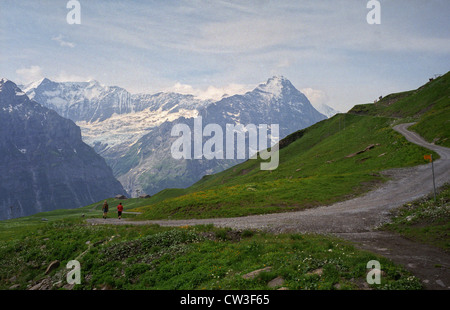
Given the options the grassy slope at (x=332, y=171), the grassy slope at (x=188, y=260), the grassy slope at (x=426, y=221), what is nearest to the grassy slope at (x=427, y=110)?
the grassy slope at (x=332, y=171)

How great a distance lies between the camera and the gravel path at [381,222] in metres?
16.5

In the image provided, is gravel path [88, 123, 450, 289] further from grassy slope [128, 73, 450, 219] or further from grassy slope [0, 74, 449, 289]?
grassy slope [128, 73, 450, 219]

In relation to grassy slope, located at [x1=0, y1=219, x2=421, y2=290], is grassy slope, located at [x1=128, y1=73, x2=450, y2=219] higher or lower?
higher

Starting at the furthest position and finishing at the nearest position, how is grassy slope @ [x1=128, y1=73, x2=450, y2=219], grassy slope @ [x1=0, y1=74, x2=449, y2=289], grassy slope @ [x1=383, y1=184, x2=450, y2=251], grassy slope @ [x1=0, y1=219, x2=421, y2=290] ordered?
1. grassy slope @ [x1=128, y1=73, x2=450, y2=219]
2. grassy slope @ [x1=383, y1=184, x2=450, y2=251]
3. grassy slope @ [x1=0, y1=74, x2=449, y2=289]
4. grassy slope @ [x1=0, y1=219, x2=421, y2=290]

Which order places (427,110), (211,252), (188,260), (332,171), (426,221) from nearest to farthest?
(188,260)
(211,252)
(426,221)
(332,171)
(427,110)

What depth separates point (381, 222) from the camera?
89.9ft

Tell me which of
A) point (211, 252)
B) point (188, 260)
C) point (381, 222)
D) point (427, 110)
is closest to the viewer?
point (188, 260)

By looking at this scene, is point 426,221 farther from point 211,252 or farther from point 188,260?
point 188,260

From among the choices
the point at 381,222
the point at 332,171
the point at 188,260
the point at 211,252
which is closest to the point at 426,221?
the point at 381,222

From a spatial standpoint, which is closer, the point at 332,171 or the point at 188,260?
the point at 188,260

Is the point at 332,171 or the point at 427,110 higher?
the point at 427,110

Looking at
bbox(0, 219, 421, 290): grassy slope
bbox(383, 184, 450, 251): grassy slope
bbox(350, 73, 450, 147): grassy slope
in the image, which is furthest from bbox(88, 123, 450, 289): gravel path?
bbox(350, 73, 450, 147): grassy slope

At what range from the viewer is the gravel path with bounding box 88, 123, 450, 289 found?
54.0ft
